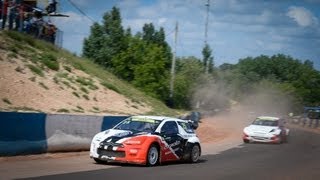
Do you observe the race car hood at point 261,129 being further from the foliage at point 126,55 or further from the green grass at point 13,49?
the foliage at point 126,55

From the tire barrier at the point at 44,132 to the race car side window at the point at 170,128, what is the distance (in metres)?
3.33

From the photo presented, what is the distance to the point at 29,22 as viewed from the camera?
3734 centimetres

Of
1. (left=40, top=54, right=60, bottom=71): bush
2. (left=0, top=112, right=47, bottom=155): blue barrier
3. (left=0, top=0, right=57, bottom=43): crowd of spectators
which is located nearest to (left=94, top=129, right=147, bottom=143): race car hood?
(left=0, top=112, right=47, bottom=155): blue barrier

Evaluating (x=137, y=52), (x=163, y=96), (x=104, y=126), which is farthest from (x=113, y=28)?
(x=104, y=126)

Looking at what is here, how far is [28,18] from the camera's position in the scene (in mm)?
36375

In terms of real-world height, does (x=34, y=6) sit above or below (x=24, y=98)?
above

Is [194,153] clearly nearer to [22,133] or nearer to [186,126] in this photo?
[186,126]

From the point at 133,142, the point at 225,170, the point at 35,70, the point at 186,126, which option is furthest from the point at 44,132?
the point at 35,70

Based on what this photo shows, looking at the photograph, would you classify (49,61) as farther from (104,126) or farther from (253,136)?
(104,126)

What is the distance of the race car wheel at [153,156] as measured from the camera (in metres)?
15.9

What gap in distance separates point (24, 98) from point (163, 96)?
3867 centimetres

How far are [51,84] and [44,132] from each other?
18193 millimetres

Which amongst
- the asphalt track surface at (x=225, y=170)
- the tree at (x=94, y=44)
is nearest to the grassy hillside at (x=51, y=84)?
the asphalt track surface at (x=225, y=170)

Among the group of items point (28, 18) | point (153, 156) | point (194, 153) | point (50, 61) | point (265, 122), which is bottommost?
point (194, 153)
